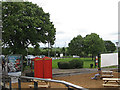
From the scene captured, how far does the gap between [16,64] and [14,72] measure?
0.52m

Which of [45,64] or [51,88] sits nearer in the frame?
[51,88]

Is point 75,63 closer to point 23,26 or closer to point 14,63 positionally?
point 23,26

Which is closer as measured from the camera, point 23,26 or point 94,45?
point 23,26

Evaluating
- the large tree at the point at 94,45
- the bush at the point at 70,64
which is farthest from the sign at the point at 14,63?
the large tree at the point at 94,45

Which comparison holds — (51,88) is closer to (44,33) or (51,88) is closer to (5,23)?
(5,23)

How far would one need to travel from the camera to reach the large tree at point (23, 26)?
1492cm

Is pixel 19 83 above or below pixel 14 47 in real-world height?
below

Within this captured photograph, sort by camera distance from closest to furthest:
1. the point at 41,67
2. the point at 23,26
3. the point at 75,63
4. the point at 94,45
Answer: the point at 41,67 → the point at 23,26 → the point at 75,63 → the point at 94,45

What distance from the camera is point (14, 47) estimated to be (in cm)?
1631

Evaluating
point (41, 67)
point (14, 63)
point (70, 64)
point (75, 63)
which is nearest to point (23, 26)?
point (14, 63)

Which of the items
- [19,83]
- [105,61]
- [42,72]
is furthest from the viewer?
[105,61]

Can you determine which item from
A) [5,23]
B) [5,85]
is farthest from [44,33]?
[5,85]

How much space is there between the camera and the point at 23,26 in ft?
50.1

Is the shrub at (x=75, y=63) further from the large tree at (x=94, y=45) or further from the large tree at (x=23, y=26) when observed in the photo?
the large tree at (x=94, y=45)
